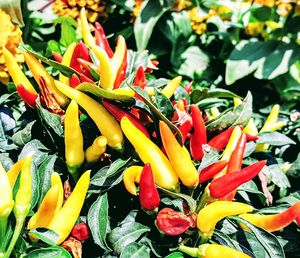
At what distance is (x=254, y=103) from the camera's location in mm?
2258

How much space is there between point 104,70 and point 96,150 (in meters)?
0.17

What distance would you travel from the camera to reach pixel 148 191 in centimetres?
110

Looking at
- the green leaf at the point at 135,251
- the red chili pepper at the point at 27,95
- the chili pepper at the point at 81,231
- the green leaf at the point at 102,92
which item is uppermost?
the green leaf at the point at 102,92

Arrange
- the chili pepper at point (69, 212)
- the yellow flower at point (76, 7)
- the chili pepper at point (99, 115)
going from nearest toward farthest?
the chili pepper at point (69, 212) < the chili pepper at point (99, 115) < the yellow flower at point (76, 7)

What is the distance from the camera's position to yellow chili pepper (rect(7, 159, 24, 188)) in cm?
110

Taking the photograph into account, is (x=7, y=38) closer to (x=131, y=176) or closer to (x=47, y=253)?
(x=131, y=176)

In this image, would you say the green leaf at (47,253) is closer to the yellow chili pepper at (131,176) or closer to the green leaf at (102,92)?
the yellow chili pepper at (131,176)

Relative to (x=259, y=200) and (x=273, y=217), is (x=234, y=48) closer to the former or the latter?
(x=259, y=200)

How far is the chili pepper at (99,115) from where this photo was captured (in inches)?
46.9

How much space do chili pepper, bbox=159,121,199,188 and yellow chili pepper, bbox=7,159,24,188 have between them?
11.1 inches

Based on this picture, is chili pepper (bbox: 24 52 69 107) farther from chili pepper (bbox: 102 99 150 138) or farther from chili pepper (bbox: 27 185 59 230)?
chili pepper (bbox: 27 185 59 230)

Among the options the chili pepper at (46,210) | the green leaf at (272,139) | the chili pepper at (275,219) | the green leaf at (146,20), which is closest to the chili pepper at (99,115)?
the chili pepper at (46,210)

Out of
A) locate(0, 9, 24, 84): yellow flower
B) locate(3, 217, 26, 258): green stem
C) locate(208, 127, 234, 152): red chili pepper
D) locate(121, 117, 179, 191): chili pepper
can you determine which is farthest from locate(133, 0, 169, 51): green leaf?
locate(3, 217, 26, 258): green stem

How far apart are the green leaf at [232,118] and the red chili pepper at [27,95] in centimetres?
40
